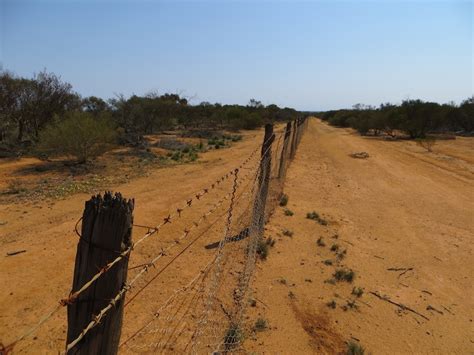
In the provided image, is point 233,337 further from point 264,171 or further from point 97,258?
point 264,171

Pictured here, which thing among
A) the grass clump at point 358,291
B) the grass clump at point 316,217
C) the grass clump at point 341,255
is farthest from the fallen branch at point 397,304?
the grass clump at point 316,217

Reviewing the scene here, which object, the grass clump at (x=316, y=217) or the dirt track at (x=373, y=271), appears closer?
the dirt track at (x=373, y=271)

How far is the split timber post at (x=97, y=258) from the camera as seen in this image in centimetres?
171

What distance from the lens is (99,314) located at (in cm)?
174

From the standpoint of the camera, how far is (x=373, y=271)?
608 cm

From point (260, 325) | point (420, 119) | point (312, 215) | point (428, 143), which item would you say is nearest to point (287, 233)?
point (312, 215)

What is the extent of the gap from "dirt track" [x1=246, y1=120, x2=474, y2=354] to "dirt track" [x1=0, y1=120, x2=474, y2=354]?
0.02m

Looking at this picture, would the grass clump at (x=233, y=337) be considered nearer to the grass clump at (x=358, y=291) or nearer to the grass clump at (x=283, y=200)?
the grass clump at (x=358, y=291)

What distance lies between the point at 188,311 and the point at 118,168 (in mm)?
10944

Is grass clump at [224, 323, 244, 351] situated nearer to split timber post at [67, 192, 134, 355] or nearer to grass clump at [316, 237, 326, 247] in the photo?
split timber post at [67, 192, 134, 355]

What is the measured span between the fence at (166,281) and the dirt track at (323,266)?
0.36 feet

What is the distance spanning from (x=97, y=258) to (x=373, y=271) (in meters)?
5.34

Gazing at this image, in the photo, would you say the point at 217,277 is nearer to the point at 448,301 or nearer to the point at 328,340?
the point at 328,340

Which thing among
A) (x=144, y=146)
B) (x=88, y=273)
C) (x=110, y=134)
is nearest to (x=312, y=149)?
(x=144, y=146)
